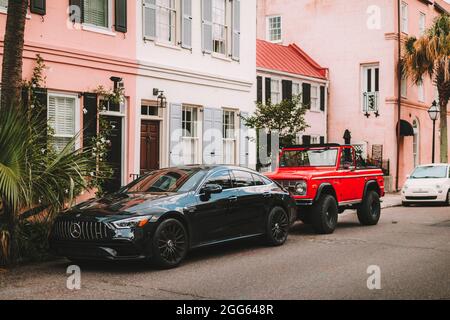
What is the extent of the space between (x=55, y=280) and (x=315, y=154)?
8.06 m

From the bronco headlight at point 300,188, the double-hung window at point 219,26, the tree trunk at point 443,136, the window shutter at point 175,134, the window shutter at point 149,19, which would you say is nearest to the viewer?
the bronco headlight at point 300,188

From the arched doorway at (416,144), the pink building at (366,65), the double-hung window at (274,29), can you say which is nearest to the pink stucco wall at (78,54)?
the pink building at (366,65)

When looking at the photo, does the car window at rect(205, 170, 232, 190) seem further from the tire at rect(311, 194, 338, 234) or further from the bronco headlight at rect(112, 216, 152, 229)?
the tire at rect(311, 194, 338, 234)

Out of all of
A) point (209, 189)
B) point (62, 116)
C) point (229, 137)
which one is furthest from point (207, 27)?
point (209, 189)

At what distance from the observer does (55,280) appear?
893 cm

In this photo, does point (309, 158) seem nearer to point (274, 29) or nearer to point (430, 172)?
point (430, 172)

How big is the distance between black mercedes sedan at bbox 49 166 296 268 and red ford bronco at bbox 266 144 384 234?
59.4 inches

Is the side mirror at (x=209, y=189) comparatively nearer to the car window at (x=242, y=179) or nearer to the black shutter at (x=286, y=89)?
the car window at (x=242, y=179)

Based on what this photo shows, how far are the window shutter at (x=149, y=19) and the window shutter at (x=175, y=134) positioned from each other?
6.73 ft

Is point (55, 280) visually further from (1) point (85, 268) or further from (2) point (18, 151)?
(2) point (18, 151)

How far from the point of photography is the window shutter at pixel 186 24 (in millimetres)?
18828

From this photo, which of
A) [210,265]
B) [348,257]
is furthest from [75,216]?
[348,257]

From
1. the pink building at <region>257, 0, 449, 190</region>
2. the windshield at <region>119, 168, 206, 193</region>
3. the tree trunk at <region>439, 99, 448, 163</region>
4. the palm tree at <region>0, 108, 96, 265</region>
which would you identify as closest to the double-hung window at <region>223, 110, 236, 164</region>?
the windshield at <region>119, 168, 206, 193</region>

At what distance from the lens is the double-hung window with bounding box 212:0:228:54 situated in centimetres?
2050
